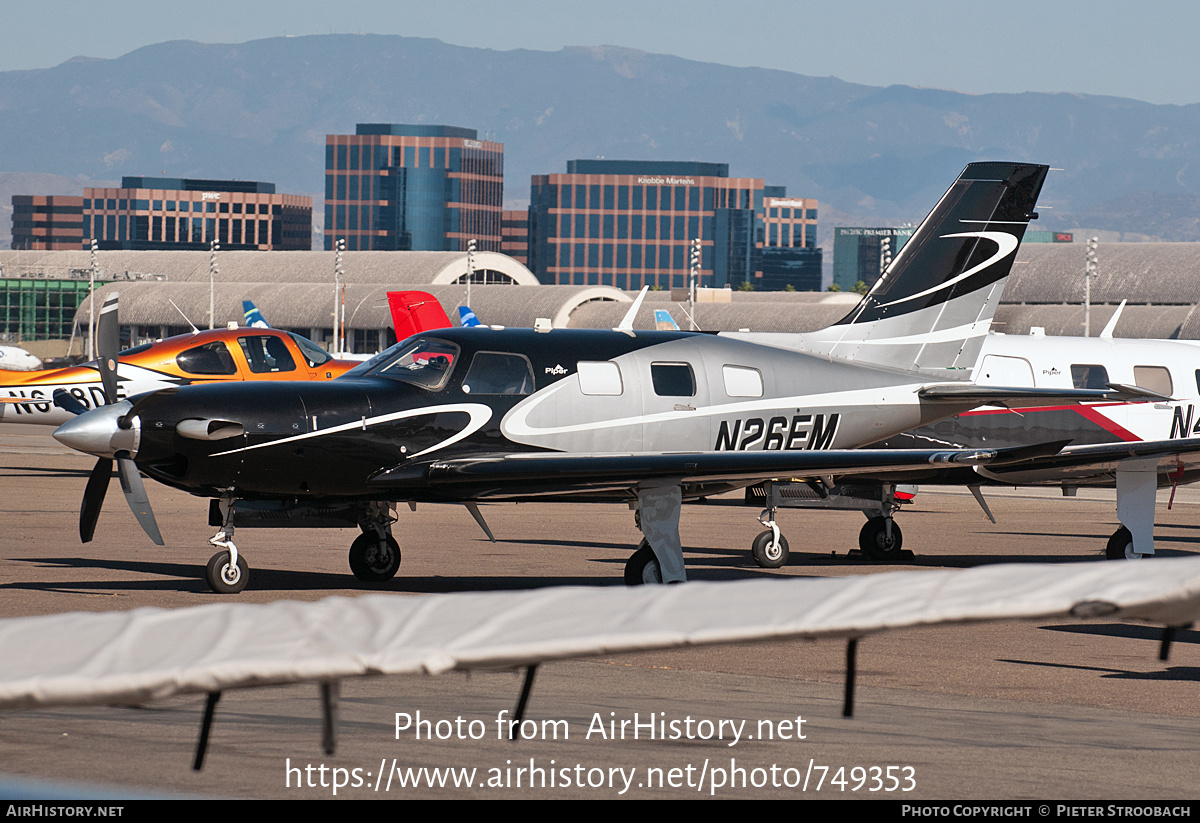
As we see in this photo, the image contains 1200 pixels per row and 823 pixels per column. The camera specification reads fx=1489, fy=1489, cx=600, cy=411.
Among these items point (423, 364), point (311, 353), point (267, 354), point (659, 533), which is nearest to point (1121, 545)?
point (659, 533)

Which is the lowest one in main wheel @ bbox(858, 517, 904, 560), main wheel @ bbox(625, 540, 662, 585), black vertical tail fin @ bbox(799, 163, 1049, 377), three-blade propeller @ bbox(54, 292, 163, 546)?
main wheel @ bbox(858, 517, 904, 560)

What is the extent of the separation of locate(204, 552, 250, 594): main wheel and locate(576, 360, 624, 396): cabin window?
12.7 ft

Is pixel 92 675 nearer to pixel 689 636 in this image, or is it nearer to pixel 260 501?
pixel 689 636

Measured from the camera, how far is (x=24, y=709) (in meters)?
3.11

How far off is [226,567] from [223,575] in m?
0.08

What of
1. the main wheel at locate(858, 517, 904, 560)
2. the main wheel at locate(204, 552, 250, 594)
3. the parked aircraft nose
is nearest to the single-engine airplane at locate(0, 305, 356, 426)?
the main wheel at locate(858, 517, 904, 560)

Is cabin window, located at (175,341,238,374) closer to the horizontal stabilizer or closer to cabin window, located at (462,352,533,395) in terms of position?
cabin window, located at (462,352,533,395)

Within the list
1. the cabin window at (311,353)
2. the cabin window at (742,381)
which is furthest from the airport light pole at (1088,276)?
the cabin window at (742,381)

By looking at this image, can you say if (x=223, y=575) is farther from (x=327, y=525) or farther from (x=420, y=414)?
(x=420, y=414)

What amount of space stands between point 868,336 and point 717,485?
4229 millimetres

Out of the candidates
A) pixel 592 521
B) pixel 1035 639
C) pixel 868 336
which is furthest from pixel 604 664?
pixel 592 521

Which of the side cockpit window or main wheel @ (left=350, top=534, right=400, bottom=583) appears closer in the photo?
the side cockpit window

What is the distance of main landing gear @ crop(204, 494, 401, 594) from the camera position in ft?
46.7

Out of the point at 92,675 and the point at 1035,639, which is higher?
the point at 92,675
